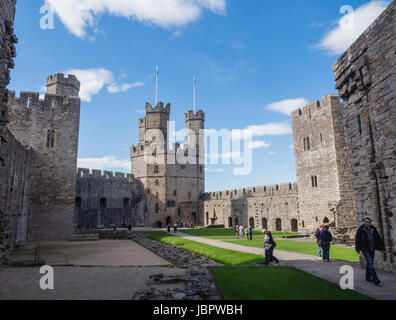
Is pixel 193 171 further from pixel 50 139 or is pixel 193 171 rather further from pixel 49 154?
pixel 49 154

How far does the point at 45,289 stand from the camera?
247 inches

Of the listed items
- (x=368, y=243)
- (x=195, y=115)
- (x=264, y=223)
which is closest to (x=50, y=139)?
(x=368, y=243)

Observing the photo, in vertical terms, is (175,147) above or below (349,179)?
above

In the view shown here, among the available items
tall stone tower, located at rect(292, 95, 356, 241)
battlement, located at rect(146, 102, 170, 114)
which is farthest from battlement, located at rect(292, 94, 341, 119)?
battlement, located at rect(146, 102, 170, 114)

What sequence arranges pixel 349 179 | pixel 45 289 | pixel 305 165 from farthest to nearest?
pixel 305 165 → pixel 349 179 → pixel 45 289

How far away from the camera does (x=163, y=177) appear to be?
4078 cm

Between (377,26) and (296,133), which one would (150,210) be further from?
(377,26)

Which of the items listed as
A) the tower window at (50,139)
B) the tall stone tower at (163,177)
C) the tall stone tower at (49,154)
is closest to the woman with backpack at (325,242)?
the tall stone tower at (49,154)

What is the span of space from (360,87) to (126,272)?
8.77 m

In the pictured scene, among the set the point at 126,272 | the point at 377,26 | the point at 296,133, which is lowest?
the point at 126,272

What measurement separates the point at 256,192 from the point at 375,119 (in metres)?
25.6

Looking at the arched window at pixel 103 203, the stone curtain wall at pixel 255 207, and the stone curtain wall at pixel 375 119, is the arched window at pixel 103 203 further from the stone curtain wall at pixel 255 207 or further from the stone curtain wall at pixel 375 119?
the stone curtain wall at pixel 375 119
